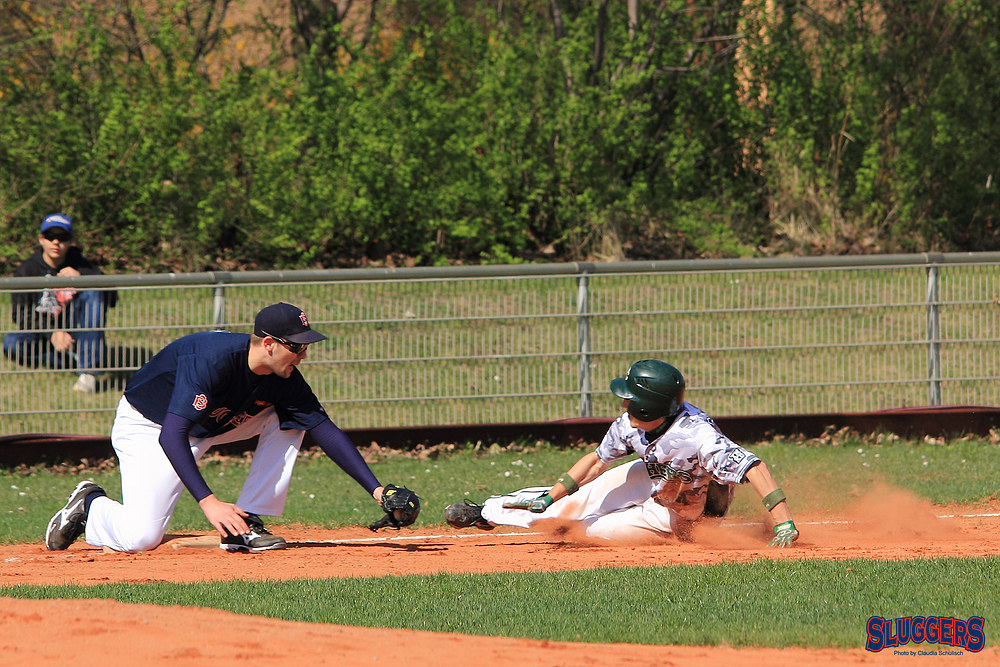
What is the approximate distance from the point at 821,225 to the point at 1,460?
39.9 feet

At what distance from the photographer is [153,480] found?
7.20 m

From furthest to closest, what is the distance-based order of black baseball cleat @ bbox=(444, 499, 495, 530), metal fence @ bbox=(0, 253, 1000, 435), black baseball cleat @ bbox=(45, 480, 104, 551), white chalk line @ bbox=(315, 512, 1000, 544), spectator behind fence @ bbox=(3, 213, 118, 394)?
metal fence @ bbox=(0, 253, 1000, 435)
spectator behind fence @ bbox=(3, 213, 118, 394)
white chalk line @ bbox=(315, 512, 1000, 544)
black baseball cleat @ bbox=(444, 499, 495, 530)
black baseball cleat @ bbox=(45, 480, 104, 551)

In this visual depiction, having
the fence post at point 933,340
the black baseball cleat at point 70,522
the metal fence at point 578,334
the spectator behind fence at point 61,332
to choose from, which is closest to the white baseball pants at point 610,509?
the black baseball cleat at point 70,522

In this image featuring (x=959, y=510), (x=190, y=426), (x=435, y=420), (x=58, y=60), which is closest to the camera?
(x=190, y=426)

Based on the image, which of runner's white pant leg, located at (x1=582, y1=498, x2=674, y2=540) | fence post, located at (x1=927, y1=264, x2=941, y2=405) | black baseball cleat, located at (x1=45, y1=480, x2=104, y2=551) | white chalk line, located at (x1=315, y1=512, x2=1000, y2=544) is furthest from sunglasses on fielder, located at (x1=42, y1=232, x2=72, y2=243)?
fence post, located at (x1=927, y1=264, x2=941, y2=405)

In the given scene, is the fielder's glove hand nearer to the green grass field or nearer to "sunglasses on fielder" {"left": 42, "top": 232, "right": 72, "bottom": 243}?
the green grass field

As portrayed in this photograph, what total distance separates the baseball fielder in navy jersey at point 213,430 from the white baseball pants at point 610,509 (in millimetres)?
995

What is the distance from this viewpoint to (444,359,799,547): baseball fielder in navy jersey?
7.01m

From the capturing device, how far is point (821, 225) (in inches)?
731

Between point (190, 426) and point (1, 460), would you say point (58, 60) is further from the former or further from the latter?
point (190, 426)

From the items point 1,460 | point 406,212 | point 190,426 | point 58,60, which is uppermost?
point 58,60

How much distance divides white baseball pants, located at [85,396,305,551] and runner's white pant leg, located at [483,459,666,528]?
4.32 ft

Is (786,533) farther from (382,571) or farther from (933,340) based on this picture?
(933,340)

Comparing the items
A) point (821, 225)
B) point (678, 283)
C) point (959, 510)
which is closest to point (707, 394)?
point (678, 283)
